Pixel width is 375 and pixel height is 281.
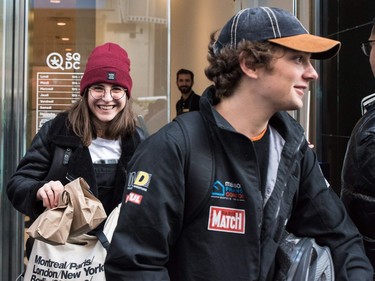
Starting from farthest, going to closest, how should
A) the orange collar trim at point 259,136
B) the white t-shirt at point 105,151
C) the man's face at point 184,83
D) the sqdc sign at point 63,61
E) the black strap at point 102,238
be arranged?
the man's face at point 184,83
the sqdc sign at point 63,61
the white t-shirt at point 105,151
the black strap at point 102,238
the orange collar trim at point 259,136

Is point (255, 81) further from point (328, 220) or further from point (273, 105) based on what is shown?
point (328, 220)

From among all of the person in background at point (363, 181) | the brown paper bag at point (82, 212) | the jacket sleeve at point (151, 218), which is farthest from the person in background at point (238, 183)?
the brown paper bag at point (82, 212)

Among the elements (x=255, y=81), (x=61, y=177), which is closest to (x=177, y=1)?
(x=61, y=177)

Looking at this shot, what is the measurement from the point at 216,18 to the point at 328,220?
6.50 meters

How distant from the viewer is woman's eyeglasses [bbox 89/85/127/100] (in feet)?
9.86

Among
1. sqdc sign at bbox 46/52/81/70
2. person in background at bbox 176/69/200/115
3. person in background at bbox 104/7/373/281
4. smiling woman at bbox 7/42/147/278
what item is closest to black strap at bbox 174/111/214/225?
person in background at bbox 104/7/373/281

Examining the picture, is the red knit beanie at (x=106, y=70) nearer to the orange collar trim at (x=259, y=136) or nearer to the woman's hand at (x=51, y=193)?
the woman's hand at (x=51, y=193)

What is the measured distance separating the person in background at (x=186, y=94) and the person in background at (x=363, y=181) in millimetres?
5334

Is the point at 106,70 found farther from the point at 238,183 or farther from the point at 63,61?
the point at 63,61

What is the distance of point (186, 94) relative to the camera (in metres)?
7.82

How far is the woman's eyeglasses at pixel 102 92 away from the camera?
3006mm

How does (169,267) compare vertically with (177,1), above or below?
below

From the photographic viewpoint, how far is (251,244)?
5.54 feet

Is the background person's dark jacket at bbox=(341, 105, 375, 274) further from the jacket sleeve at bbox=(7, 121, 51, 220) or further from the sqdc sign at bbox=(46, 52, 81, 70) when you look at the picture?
the sqdc sign at bbox=(46, 52, 81, 70)
